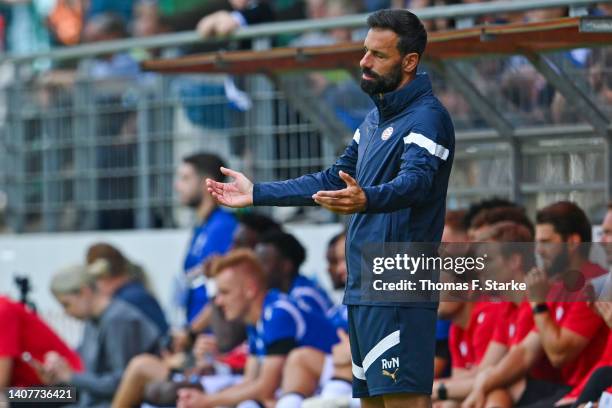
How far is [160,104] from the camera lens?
494 inches

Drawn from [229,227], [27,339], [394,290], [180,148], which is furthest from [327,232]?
[394,290]

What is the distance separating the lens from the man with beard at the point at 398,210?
19.9 ft

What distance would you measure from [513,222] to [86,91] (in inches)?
226

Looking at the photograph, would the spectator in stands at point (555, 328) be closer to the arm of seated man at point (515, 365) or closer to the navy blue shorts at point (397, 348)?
the arm of seated man at point (515, 365)

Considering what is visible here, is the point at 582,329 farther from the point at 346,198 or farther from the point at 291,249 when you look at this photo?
the point at 291,249

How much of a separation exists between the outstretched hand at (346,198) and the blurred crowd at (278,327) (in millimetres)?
773

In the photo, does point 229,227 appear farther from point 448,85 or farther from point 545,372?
point 545,372

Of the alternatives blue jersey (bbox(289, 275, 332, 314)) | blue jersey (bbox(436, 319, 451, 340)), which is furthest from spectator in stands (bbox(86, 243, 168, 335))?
blue jersey (bbox(436, 319, 451, 340))

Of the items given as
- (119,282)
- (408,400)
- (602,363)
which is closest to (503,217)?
(602,363)

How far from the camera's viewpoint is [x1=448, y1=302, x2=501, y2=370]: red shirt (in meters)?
8.58

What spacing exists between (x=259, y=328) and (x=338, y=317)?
0.51m

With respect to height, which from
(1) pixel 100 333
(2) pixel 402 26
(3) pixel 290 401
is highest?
(2) pixel 402 26

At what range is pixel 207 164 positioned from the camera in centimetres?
1134

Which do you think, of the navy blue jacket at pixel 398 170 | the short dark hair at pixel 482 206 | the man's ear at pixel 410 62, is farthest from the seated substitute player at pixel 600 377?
the man's ear at pixel 410 62
